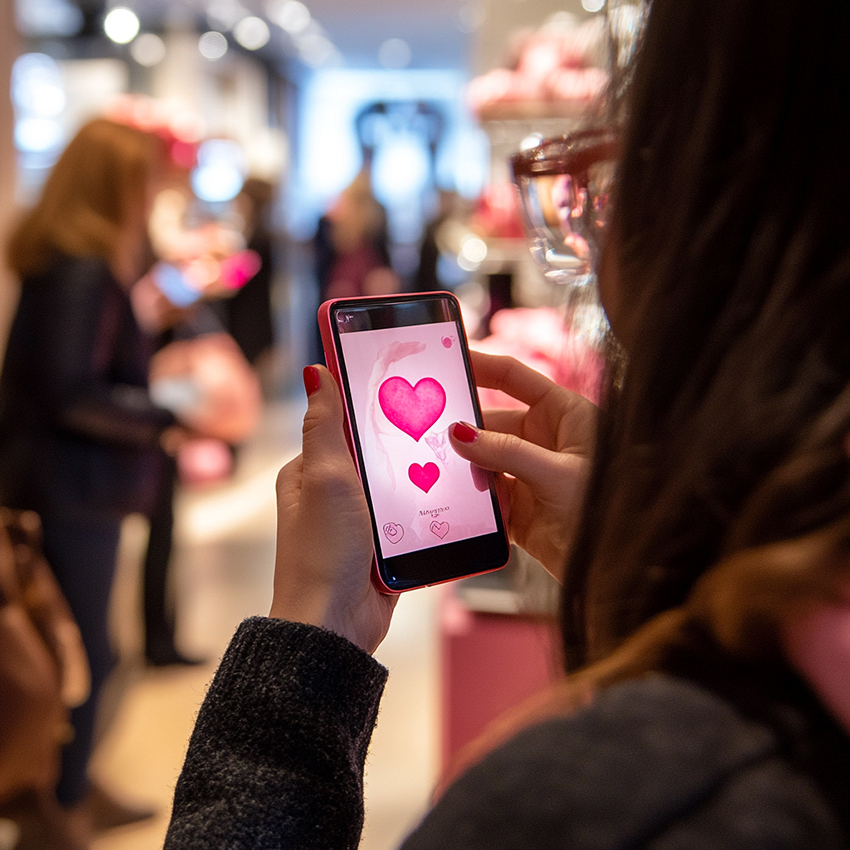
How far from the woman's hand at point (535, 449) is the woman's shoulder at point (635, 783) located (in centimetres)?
33

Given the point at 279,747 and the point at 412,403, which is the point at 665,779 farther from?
the point at 412,403

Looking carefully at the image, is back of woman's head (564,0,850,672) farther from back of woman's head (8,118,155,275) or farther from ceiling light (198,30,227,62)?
ceiling light (198,30,227,62)

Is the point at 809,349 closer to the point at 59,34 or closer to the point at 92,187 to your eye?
the point at 92,187

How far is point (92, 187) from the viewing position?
1.92 m

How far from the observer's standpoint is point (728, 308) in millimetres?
397

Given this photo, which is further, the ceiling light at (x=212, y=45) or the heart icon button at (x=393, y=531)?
the ceiling light at (x=212, y=45)

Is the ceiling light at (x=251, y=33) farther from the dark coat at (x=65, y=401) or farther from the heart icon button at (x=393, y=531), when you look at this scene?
the heart icon button at (x=393, y=531)

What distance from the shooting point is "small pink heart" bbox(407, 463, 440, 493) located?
0.74 metres

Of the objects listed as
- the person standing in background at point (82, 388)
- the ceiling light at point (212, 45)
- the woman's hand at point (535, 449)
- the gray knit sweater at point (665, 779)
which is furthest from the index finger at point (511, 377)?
the ceiling light at point (212, 45)

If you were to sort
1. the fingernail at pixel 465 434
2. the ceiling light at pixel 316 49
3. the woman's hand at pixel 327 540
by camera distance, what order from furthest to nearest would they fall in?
the ceiling light at pixel 316 49 < the fingernail at pixel 465 434 < the woman's hand at pixel 327 540

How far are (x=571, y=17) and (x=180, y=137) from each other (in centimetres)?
138

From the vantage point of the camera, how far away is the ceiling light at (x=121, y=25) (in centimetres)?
549

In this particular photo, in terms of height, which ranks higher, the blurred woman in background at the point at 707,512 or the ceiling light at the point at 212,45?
the ceiling light at the point at 212,45

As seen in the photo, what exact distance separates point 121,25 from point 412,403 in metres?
5.82
